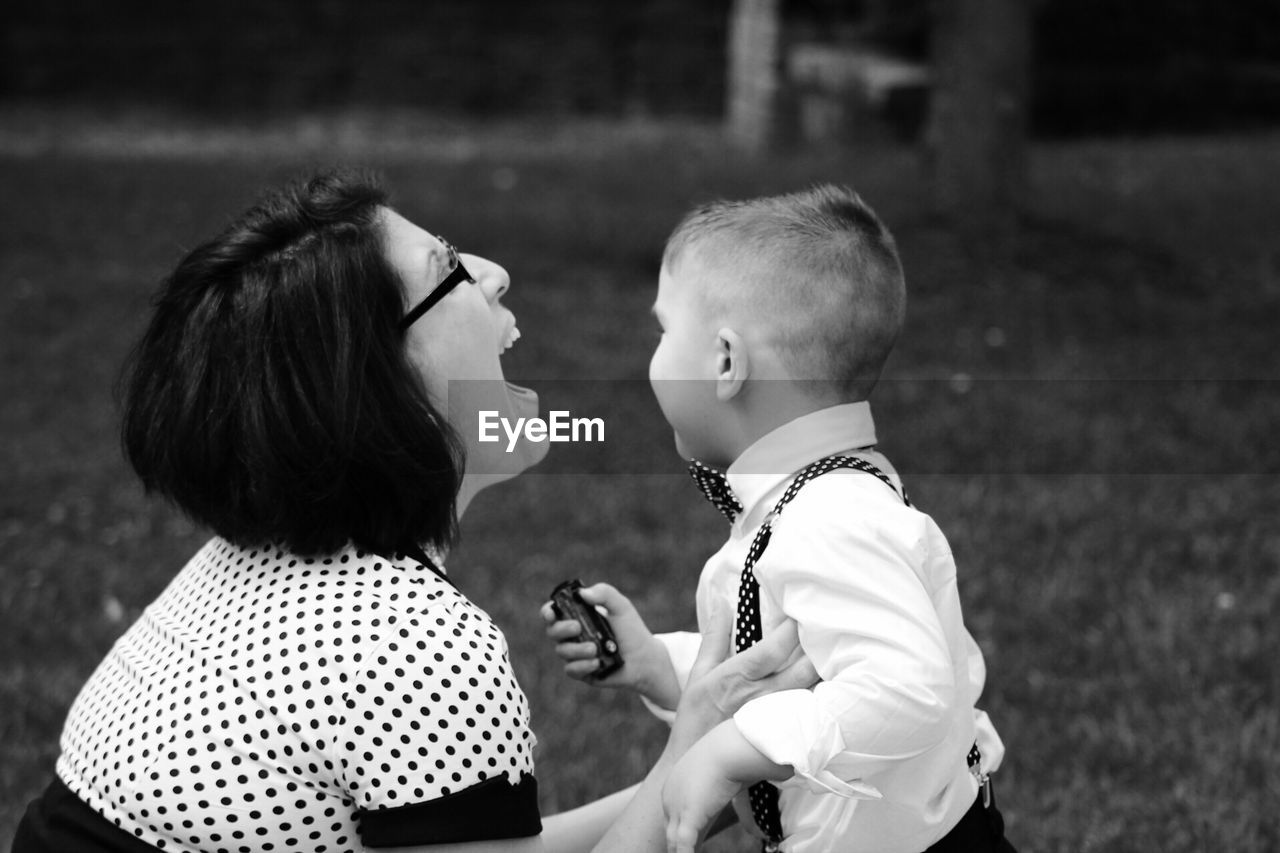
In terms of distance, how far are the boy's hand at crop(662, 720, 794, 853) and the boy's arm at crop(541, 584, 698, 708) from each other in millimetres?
407

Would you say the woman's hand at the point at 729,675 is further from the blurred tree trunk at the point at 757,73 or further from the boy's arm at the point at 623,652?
the blurred tree trunk at the point at 757,73

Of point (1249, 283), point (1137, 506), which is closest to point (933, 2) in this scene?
point (1249, 283)

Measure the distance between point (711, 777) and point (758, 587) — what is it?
273 millimetres

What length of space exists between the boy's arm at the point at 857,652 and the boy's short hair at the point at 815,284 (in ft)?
0.76

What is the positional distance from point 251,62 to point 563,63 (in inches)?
145

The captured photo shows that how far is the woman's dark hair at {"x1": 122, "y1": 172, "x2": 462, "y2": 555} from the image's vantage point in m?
1.86

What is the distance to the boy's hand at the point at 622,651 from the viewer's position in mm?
2205

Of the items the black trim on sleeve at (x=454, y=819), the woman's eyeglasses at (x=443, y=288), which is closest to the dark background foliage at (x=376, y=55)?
the woman's eyeglasses at (x=443, y=288)

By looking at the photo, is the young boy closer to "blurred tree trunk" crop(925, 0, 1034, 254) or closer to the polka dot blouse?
the polka dot blouse

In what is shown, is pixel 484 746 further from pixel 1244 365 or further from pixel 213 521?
pixel 1244 365

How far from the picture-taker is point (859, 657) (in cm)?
175

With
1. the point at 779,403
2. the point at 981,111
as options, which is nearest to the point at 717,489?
the point at 779,403

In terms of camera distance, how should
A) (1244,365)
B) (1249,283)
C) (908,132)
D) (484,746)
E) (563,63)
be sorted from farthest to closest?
1. (563,63)
2. (908,132)
3. (1249,283)
4. (1244,365)
5. (484,746)

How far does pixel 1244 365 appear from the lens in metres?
6.24
